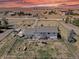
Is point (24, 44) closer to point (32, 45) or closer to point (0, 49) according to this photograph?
point (32, 45)

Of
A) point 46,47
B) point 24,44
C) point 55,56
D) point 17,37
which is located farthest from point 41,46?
point 17,37

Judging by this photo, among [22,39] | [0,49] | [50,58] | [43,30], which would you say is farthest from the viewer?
[43,30]

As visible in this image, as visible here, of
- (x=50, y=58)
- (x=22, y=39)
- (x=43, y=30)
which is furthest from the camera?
(x=43, y=30)

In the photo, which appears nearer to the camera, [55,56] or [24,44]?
[55,56]

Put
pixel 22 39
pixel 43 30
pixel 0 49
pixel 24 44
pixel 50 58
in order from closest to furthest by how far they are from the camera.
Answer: pixel 50 58 → pixel 0 49 → pixel 24 44 → pixel 22 39 → pixel 43 30

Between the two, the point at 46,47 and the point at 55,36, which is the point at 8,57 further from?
the point at 55,36

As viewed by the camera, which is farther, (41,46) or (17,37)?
(17,37)

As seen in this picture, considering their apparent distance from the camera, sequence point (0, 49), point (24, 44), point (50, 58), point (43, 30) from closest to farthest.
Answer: point (50, 58) < point (0, 49) < point (24, 44) < point (43, 30)

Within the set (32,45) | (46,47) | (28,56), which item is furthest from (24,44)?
(28,56)

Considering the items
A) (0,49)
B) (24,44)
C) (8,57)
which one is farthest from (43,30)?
(8,57)
